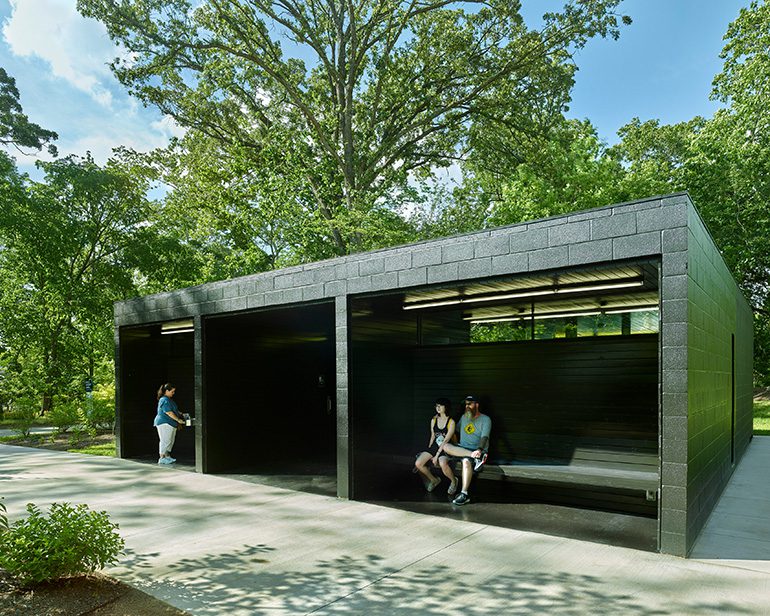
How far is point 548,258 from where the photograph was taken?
5.62m

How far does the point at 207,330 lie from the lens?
9758 mm

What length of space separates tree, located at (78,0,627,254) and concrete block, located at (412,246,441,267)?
30.7ft

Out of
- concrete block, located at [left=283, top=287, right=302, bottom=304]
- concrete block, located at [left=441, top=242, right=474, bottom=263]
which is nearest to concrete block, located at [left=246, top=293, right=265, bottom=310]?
concrete block, located at [left=283, top=287, right=302, bottom=304]

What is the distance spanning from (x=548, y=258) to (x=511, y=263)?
0.43 metres

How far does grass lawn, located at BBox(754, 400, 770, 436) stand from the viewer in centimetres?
1722

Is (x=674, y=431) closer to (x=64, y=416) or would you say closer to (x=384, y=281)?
(x=384, y=281)

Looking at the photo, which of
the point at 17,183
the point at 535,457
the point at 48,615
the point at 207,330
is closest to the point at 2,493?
the point at 207,330

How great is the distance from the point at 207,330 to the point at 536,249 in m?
6.31

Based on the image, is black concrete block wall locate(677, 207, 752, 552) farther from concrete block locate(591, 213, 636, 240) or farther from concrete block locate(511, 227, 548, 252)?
concrete block locate(511, 227, 548, 252)

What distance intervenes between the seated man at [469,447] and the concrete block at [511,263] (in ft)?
7.22

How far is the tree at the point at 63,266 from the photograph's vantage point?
18812mm

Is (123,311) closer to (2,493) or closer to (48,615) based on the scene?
(2,493)

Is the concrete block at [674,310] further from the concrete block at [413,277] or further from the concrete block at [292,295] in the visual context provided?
the concrete block at [292,295]

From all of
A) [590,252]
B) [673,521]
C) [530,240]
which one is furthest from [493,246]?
[673,521]
